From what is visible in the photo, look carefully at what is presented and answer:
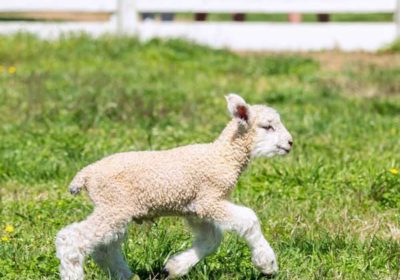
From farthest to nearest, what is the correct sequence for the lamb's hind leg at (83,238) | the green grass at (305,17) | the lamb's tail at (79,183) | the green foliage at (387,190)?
the green grass at (305,17) < the green foliage at (387,190) < the lamb's tail at (79,183) < the lamb's hind leg at (83,238)

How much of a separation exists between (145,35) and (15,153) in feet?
28.3

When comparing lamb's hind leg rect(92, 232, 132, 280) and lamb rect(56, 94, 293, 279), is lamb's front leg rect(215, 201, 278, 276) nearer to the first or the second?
lamb rect(56, 94, 293, 279)

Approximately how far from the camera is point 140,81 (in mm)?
13250

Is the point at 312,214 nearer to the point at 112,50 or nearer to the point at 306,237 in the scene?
the point at 306,237

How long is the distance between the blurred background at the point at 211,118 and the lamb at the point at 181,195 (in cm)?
25

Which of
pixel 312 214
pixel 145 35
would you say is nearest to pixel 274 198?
pixel 312 214

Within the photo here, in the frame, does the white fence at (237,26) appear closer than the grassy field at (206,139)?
No

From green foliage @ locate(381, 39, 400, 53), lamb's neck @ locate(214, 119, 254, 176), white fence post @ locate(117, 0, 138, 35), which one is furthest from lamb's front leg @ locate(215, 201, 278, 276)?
white fence post @ locate(117, 0, 138, 35)

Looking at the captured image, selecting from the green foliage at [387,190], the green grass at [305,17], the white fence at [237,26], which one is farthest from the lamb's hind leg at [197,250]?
the green grass at [305,17]

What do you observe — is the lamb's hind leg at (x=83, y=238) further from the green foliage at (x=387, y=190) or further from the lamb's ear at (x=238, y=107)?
the green foliage at (x=387, y=190)

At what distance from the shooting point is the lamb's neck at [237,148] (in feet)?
18.3

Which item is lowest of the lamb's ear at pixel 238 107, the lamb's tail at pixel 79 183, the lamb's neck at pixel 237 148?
the lamb's tail at pixel 79 183

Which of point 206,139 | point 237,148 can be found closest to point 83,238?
point 237,148

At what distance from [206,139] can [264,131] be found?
385cm
